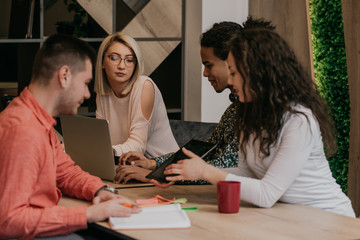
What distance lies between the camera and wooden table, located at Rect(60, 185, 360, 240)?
1497mm

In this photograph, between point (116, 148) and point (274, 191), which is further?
point (116, 148)

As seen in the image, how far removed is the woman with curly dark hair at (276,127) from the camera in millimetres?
1805

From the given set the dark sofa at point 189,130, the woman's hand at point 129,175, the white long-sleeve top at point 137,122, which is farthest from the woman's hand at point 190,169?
the dark sofa at point 189,130

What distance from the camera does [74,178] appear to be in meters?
2.02

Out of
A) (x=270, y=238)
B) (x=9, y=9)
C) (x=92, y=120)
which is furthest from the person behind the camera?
(x=9, y=9)

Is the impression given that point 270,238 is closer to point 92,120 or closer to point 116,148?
point 92,120

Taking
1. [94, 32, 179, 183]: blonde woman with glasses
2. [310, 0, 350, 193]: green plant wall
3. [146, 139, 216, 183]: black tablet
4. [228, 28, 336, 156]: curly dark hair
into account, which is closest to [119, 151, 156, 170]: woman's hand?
[146, 139, 216, 183]: black tablet

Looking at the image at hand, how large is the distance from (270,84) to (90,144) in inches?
31.6

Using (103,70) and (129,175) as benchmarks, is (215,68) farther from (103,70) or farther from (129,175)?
(103,70)

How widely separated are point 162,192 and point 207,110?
115 inches

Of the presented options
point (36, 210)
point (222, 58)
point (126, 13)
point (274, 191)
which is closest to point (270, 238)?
point (274, 191)

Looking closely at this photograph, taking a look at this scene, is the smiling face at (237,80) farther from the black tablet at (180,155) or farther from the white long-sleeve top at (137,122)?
the white long-sleeve top at (137,122)

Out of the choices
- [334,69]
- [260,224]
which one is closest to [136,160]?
[260,224]

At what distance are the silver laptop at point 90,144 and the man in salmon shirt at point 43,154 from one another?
0.28 meters
